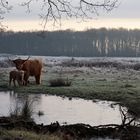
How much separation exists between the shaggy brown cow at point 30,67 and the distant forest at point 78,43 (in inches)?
3876

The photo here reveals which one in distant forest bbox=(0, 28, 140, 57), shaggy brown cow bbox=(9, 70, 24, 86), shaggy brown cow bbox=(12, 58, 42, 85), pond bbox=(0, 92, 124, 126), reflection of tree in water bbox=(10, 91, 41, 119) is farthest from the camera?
distant forest bbox=(0, 28, 140, 57)

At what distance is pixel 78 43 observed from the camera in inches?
6304

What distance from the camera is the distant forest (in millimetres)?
143625

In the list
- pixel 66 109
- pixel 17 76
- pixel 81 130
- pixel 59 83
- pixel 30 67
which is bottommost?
pixel 66 109

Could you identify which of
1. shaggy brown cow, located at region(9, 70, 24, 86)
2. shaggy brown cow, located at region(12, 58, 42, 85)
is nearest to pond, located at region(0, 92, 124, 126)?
shaggy brown cow, located at region(9, 70, 24, 86)

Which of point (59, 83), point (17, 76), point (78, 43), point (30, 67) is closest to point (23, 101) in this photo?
point (59, 83)

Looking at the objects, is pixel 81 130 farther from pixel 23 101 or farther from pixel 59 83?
pixel 59 83

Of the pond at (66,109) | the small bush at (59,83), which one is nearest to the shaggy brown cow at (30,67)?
the small bush at (59,83)

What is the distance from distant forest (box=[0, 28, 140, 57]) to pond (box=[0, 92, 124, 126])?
108 m

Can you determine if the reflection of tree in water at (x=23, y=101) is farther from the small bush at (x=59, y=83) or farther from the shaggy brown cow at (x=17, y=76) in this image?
the small bush at (x=59, y=83)

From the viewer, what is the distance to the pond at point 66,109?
1928 centimetres

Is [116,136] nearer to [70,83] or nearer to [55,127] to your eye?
[55,127]

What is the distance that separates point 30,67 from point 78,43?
12522 cm

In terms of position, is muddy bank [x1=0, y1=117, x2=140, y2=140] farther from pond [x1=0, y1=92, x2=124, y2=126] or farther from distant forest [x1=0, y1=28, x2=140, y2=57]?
distant forest [x1=0, y1=28, x2=140, y2=57]
